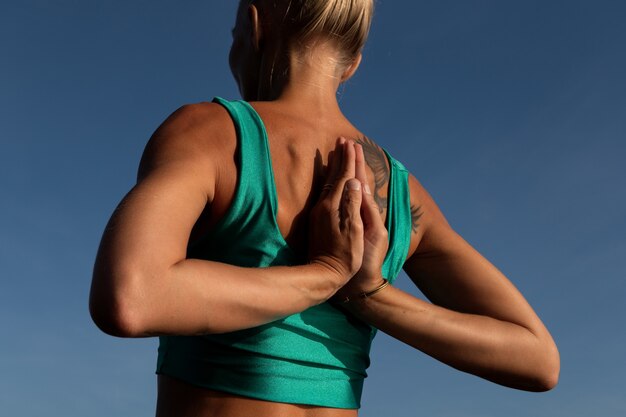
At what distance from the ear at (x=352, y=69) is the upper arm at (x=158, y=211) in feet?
3.15

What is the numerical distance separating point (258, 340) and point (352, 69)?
4.61 feet

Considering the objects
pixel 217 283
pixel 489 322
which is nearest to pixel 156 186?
pixel 217 283

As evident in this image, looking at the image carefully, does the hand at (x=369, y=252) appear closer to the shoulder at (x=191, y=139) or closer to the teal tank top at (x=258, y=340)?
the teal tank top at (x=258, y=340)

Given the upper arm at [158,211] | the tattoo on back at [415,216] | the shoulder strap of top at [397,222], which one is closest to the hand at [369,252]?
the shoulder strap of top at [397,222]

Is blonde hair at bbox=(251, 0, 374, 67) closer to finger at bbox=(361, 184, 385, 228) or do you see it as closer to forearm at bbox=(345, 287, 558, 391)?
finger at bbox=(361, 184, 385, 228)

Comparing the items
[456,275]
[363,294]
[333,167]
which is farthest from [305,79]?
[456,275]

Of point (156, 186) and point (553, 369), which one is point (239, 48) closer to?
point (156, 186)

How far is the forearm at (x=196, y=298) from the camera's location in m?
2.03

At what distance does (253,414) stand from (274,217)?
2.14ft

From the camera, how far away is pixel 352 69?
3.38 m

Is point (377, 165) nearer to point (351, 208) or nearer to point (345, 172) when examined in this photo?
point (345, 172)

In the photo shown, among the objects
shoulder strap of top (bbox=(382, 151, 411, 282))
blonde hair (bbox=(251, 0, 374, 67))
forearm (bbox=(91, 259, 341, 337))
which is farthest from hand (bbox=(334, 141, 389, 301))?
blonde hair (bbox=(251, 0, 374, 67))

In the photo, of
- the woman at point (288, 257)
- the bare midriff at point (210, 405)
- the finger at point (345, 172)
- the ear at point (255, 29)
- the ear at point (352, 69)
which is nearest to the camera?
the woman at point (288, 257)

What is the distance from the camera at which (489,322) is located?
9.59 ft
